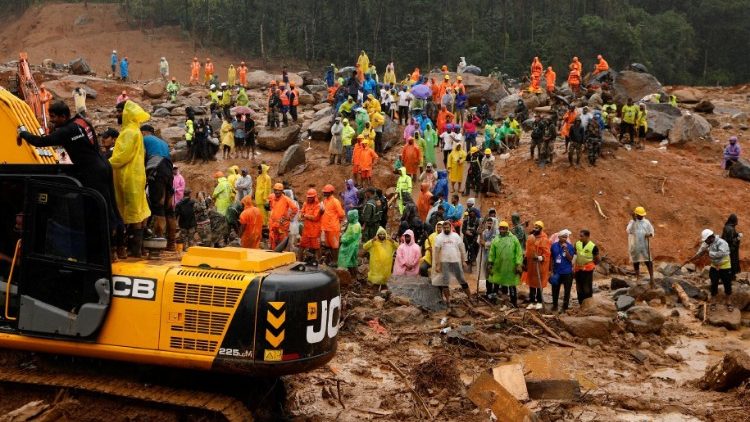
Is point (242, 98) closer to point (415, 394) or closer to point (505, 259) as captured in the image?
point (505, 259)

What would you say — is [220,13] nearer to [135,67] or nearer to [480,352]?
[135,67]

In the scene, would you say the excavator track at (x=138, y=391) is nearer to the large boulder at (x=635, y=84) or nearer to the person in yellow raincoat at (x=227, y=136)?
the person in yellow raincoat at (x=227, y=136)

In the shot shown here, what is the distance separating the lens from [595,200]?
19.5m

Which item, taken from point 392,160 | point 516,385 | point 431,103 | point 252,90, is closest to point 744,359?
point 516,385

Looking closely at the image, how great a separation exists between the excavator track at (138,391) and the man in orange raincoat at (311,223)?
22.8 feet

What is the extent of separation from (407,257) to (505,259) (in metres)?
1.62

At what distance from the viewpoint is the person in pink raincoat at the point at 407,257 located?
13188 mm

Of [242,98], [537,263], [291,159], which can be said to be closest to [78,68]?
[242,98]

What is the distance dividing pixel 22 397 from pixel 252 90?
27558mm

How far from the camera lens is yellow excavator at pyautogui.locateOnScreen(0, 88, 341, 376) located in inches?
267

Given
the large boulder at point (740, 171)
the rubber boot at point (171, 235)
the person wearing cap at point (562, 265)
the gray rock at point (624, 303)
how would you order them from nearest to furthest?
the rubber boot at point (171, 235), the person wearing cap at point (562, 265), the gray rock at point (624, 303), the large boulder at point (740, 171)

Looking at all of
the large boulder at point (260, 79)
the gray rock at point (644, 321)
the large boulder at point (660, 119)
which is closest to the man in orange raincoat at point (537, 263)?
the gray rock at point (644, 321)

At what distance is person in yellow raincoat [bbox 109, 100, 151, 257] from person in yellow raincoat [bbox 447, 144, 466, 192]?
12522 millimetres

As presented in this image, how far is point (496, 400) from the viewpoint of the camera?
8.23m
